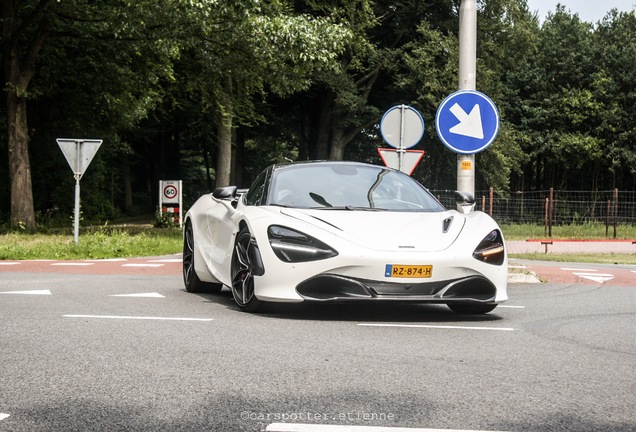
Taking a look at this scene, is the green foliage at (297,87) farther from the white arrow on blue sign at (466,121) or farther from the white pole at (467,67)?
the white arrow on blue sign at (466,121)

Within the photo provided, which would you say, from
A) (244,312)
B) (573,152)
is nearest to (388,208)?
(244,312)

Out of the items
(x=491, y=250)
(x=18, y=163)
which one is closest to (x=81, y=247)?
(x=18, y=163)

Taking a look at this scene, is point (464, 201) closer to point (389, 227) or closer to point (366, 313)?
point (389, 227)

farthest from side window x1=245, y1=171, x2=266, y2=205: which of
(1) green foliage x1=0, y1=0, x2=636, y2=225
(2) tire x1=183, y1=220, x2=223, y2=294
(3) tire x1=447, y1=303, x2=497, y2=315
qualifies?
(1) green foliage x1=0, y1=0, x2=636, y2=225

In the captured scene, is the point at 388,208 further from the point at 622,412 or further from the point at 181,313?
the point at 622,412

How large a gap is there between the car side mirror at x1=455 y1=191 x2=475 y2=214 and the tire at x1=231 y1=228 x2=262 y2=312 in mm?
1972

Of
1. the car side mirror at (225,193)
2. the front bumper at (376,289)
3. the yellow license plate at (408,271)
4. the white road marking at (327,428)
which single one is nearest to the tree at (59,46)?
the car side mirror at (225,193)

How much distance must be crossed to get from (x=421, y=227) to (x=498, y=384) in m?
3.01

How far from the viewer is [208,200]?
33.4ft

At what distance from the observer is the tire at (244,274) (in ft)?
26.8

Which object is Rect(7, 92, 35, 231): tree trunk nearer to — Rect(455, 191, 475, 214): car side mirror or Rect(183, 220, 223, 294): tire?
Rect(183, 220, 223, 294): tire

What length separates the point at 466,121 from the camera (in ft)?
39.6

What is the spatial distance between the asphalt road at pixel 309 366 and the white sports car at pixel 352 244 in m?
0.29

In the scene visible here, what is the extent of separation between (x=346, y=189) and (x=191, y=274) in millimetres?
2353
